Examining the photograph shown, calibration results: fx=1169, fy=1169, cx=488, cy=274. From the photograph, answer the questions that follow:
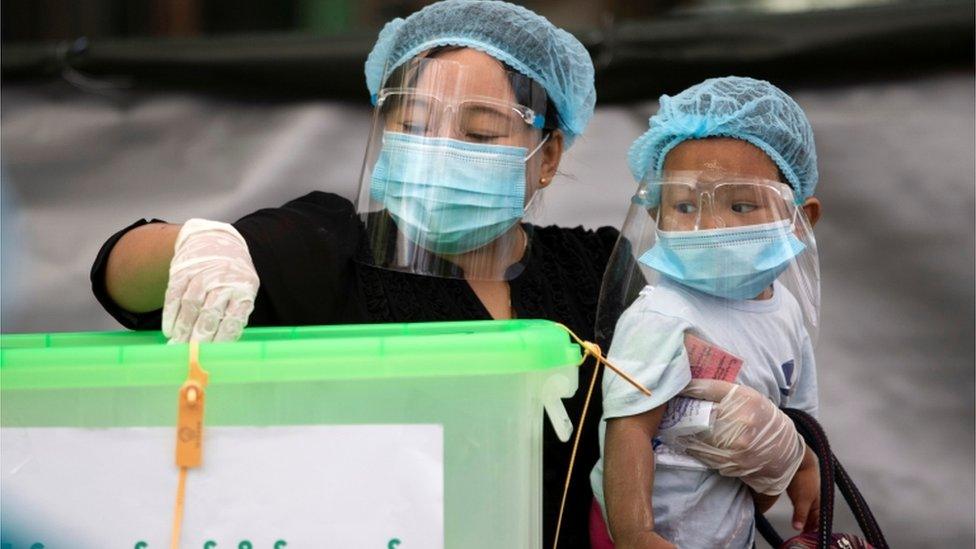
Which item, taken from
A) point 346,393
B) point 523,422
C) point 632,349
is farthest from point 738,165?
point 346,393

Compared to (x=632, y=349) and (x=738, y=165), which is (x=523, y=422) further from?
(x=738, y=165)

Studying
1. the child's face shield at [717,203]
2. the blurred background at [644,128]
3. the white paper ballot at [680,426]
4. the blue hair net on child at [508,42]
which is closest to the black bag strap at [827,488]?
the white paper ballot at [680,426]

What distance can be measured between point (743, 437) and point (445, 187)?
0.55 m

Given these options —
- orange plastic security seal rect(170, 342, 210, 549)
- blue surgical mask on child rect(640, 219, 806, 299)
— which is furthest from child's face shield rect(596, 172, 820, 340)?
orange plastic security seal rect(170, 342, 210, 549)

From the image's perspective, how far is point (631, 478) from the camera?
4.68ft

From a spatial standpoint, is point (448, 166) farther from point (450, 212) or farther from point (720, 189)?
point (720, 189)

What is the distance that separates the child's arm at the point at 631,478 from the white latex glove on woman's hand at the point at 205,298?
1.59ft

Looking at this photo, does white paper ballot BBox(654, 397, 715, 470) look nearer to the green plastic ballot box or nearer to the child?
the child

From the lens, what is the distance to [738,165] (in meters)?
1.57

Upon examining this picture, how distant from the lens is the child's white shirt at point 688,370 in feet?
4.80

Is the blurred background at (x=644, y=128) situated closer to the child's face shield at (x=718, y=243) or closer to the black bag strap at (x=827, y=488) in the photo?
the child's face shield at (x=718, y=243)

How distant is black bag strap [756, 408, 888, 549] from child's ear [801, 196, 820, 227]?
32 centimetres

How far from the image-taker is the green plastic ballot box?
1108mm

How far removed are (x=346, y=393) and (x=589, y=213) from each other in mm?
1278
